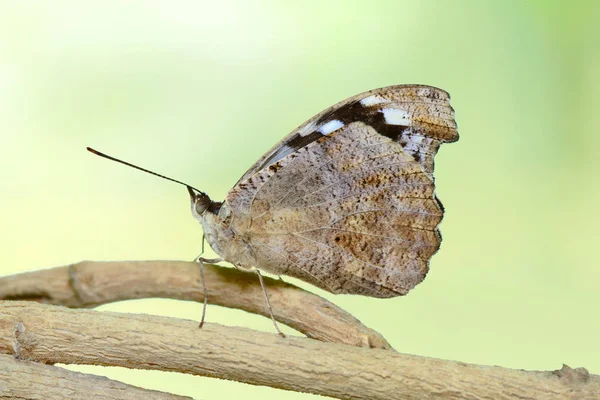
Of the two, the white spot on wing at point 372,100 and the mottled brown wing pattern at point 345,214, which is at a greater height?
the white spot on wing at point 372,100

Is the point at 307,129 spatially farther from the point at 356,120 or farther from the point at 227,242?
the point at 227,242

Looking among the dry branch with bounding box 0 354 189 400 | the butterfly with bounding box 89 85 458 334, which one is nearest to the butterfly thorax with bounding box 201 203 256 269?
the butterfly with bounding box 89 85 458 334

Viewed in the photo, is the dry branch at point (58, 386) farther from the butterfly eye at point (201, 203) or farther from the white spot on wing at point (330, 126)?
the white spot on wing at point (330, 126)

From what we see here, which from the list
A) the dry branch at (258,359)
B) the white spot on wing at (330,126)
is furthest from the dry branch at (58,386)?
the white spot on wing at (330,126)

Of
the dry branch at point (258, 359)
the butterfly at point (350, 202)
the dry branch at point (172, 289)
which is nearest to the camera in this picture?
the dry branch at point (258, 359)

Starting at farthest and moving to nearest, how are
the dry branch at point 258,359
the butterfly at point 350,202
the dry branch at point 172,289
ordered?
the butterfly at point 350,202
the dry branch at point 172,289
the dry branch at point 258,359

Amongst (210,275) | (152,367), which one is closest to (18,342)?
(152,367)

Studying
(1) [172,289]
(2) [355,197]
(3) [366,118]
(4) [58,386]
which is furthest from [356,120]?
(4) [58,386]

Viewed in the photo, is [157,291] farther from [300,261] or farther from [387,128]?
[387,128]
